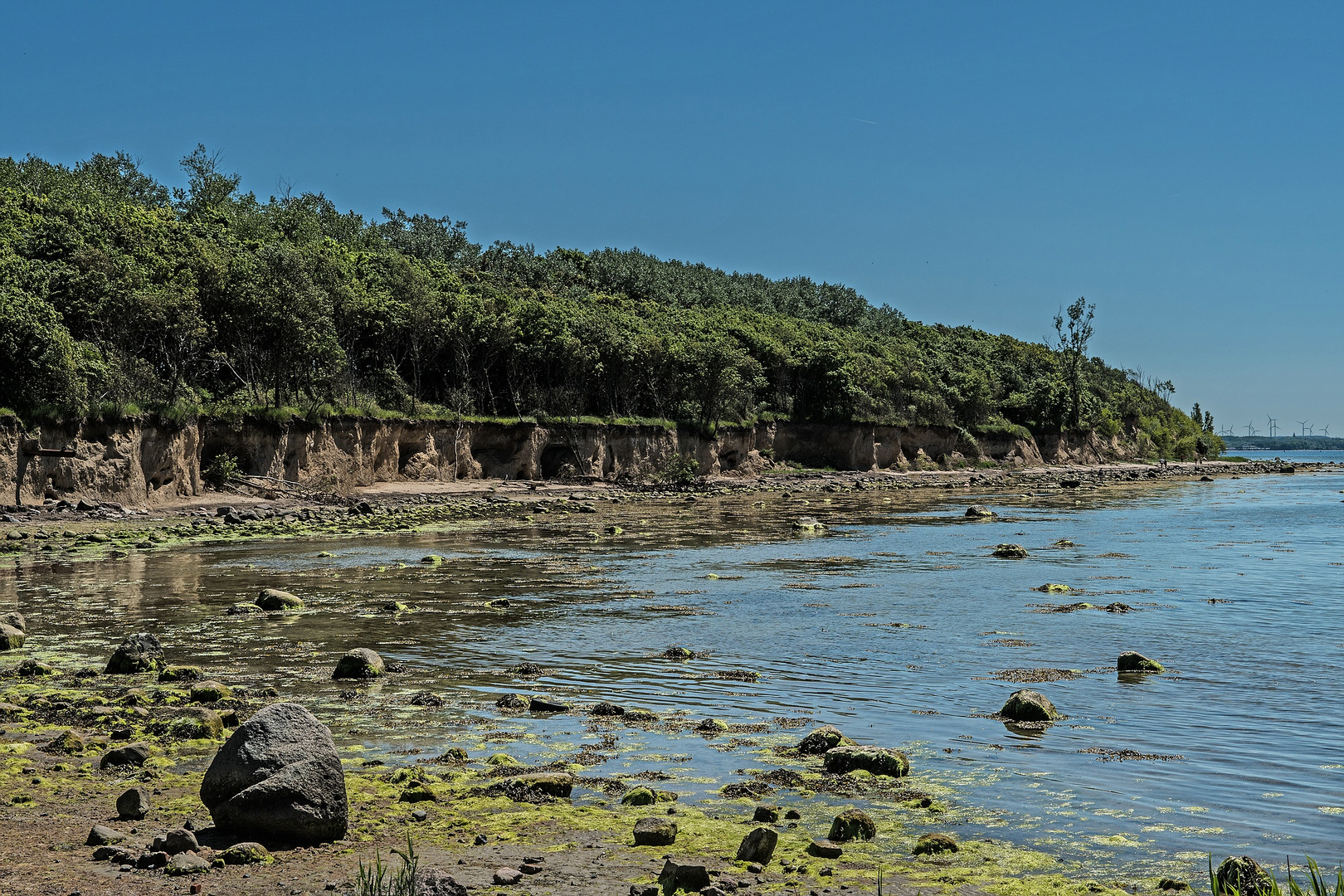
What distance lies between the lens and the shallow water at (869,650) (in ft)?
32.4

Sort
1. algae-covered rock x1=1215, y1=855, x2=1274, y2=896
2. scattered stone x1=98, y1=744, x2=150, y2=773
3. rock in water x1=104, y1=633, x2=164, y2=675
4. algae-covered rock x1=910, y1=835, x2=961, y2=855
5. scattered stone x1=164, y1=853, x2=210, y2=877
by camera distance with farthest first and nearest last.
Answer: rock in water x1=104, y1=633, x2=164, y2=675, scattered stone x1=98, y1=744, x2=150, y2=773, algae-covered rock x1=910, y1=835, x2=961, y2=855, scattered stone x1=164, y1=853, x2=210, y2=877, algae-covered rock x1=1215, y1=855, x2=1274, y2=896

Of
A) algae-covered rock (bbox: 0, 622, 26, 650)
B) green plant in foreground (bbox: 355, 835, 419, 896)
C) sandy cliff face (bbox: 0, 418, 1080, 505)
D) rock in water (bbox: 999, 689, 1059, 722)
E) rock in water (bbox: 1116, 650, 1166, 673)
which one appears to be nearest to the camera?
green plant in foreground (bbox: 355, 835, 419, 896)

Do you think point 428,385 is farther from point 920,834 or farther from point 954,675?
point 920,834

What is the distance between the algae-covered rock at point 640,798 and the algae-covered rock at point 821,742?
7.70ft

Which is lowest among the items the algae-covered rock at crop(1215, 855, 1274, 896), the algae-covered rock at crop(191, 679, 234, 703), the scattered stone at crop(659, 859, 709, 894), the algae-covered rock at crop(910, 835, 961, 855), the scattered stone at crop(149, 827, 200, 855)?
the algae-covered rock at crop(191, 679, 234, 703)

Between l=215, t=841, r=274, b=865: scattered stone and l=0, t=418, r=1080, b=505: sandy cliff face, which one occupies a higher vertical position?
l=0, t=418, r=1080, b=505: sandy cliff face

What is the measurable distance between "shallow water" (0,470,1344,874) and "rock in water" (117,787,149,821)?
8.69 feet

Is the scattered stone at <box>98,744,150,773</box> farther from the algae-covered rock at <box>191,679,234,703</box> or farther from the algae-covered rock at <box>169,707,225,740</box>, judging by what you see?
the algae-covered rock at <box>191,679,234,703</box>

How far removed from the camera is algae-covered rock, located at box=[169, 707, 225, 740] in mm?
11594

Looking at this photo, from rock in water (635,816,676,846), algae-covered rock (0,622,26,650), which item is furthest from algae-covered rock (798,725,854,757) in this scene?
algae-covered rock (0,622,26,650)

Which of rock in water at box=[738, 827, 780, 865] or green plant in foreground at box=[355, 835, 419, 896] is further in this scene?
rock in water at box=[738, 827, 780, 865]

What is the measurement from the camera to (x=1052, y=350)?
141m

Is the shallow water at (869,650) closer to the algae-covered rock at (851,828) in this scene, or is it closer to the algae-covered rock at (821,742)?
the algae-covered rock at (821,742)

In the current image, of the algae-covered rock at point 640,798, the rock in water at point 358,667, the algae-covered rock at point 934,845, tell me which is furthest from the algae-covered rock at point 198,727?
the algae-covered rock at point 934,845
